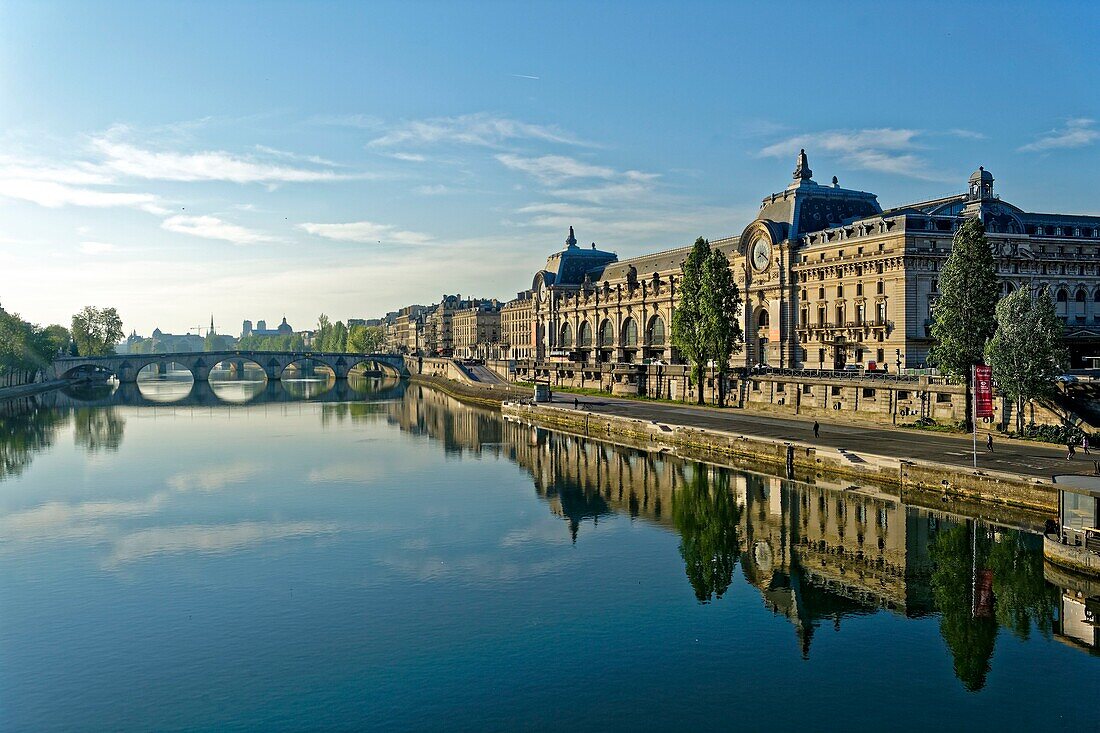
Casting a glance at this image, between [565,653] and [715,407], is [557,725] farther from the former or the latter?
Answer: [715,407]

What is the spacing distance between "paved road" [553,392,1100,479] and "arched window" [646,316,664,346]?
33.4 meters

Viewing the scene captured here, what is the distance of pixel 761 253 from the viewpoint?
327 ft

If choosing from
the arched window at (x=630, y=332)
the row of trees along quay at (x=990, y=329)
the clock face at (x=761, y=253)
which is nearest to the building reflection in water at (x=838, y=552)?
the row of trees along quay at (x=990, y=329)

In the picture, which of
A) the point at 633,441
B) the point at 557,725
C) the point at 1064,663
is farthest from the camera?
the point at 633,441

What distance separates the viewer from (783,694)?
25.2 m

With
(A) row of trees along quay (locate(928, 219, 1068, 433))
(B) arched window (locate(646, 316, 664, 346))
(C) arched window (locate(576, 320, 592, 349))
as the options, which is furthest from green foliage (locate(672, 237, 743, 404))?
(C) arched window (locate(576, 320, 592, 349))

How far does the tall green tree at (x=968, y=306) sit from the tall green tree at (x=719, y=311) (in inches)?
1034

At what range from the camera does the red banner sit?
4966 cm

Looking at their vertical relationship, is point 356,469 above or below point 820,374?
below

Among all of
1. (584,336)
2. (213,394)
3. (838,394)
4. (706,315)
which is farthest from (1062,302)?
(213,394)

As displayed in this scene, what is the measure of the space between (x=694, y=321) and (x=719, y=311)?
3785 millimetres

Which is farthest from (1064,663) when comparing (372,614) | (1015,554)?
(372,614)

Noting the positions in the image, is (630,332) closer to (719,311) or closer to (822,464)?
(719,311)

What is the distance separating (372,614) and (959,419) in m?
46.4
